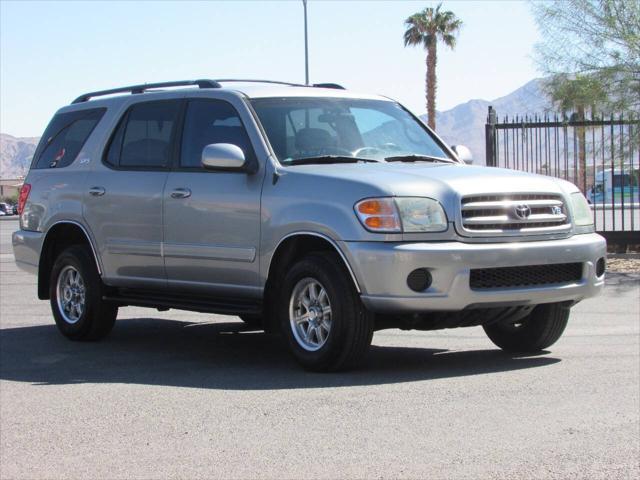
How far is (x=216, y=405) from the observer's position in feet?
23.6

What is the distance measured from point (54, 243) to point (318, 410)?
4.63 meters

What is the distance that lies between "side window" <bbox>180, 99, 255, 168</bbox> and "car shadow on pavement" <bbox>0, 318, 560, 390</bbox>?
1562 millimetres

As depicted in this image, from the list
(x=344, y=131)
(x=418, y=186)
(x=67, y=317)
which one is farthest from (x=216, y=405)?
(x=67, y=317)

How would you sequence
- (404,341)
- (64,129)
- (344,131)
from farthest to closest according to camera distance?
(64,129), (404,341), (344,131)

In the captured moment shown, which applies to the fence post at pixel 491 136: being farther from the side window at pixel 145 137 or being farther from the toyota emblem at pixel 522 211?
the toyota emblem at pixel 522 211

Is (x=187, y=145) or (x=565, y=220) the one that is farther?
(x=187, y=145)

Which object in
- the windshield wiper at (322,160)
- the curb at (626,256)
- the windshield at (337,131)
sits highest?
the windshield at (337,131)

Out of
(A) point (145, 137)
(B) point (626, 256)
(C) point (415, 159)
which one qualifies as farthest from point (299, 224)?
(B) point (626, 256)

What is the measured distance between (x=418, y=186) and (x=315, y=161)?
3.40 feet

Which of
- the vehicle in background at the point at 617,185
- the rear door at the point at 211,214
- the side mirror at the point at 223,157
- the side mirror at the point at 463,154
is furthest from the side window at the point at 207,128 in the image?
the vehicle in background at the point at 617,185

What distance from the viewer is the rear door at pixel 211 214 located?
861 centimetres

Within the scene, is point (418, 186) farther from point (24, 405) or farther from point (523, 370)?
point (24, 405)

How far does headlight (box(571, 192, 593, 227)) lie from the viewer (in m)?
8.53

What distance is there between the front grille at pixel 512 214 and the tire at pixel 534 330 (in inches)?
31.7
